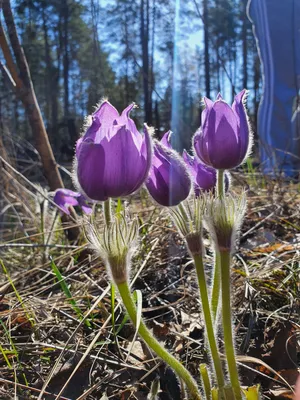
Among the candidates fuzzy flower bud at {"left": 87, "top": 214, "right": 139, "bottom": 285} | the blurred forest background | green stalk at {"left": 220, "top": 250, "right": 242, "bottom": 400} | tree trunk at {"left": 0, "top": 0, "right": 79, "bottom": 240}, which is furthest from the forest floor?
the blurred forest background

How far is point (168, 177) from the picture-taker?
0.81 m

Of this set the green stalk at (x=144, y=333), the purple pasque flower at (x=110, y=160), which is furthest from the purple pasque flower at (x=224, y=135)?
the green stalk at (x=144, y=333)

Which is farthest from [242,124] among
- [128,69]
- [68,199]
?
[128,69]

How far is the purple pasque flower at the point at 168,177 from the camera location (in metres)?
0.81

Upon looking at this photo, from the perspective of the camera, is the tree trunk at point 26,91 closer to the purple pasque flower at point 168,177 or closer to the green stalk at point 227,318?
the purple pasque flower at point 168,177

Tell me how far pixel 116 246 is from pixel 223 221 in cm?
18

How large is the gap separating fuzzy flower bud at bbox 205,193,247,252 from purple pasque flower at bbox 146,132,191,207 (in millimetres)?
60

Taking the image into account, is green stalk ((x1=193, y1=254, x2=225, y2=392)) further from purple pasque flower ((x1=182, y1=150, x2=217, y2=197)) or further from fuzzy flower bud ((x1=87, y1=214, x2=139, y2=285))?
purple pasque flower ((x1=182, y1=150, x2=217, y2=197))

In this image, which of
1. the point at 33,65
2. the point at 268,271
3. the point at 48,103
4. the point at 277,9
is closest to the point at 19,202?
the point at 268,271

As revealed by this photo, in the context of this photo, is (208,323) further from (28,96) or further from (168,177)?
(28,96)

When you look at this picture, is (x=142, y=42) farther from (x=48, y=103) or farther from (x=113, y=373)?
(x=113, y=373)

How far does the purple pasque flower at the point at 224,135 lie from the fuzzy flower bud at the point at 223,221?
0.29ft

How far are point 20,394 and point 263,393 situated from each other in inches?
19.9

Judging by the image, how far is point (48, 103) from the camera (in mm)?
14016
